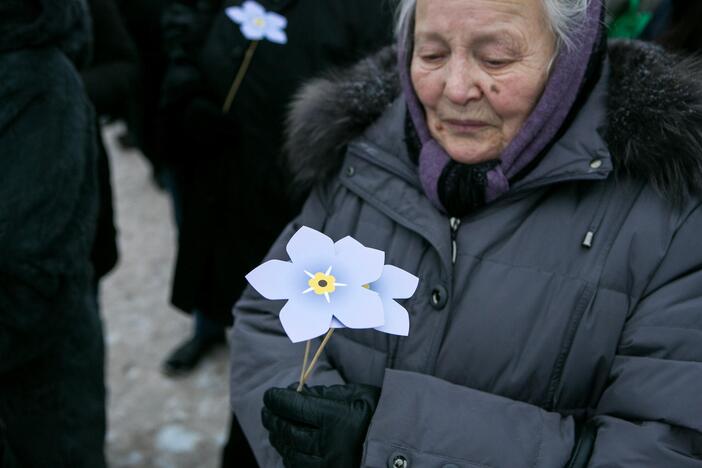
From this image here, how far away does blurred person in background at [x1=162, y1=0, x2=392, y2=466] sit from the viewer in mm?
2637

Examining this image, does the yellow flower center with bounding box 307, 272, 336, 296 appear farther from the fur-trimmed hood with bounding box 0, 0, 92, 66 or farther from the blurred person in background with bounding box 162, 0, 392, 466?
the blurred person in background with bounding box 162, 0, 392, 466

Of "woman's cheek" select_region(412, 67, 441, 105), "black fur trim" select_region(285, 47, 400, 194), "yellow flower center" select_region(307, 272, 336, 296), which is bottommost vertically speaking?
"yellow flower center" select_region(307, 272, 336, 296)

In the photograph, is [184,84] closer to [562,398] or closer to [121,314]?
[121,314]

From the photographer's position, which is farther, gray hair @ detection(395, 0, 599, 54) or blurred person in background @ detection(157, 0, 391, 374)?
blurred person in background @ detection(157, 0, 391, 374)

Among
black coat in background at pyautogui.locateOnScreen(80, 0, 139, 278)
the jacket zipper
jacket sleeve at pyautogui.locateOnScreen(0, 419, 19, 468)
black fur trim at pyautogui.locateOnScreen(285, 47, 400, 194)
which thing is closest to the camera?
the jacket zipper

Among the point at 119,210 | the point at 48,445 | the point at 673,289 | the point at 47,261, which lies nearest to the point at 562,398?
the point at 673,289

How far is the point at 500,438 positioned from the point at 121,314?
3.19 m

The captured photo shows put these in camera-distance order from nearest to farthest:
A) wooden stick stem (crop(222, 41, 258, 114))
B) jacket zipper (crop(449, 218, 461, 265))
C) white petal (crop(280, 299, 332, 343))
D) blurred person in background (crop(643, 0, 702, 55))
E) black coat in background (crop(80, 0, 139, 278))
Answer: white petal (crop(280, 299, 332, 343)) → jacket zipper (crop(449, 218, 461, 265)) → blurred person in background (crop(643, 0, 702, 55)) → wooden stick stem (crop(222, 41, 258, 114)) → black coat in background (crop(80, 0, 139, 278))

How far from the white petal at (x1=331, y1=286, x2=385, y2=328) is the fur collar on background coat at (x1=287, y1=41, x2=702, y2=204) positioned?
1.92 feet

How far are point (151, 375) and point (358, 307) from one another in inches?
108

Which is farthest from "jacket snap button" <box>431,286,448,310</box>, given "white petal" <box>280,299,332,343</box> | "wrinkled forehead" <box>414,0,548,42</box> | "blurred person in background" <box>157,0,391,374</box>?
"blurred person in background" <box>157,0,391,374</box>

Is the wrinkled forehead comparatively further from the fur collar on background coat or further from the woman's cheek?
the fur collar on background coat

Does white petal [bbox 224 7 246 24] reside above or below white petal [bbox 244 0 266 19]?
below

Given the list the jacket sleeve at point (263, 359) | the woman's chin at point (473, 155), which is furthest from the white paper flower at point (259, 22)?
the woman's chin at point (473, 155)
